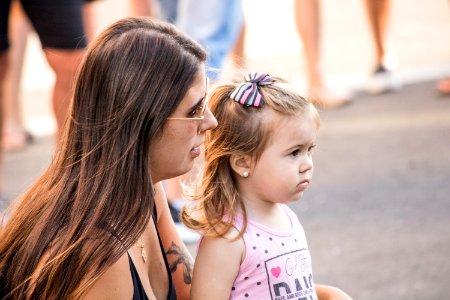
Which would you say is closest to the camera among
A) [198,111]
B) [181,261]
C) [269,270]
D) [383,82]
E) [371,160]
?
[198,111]

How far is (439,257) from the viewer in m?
3.96

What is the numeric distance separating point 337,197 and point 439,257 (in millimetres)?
876


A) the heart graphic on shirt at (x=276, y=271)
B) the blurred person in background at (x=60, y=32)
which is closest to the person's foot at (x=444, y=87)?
the blurred person in background at (x=60, y=32)

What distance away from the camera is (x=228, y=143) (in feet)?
8.20

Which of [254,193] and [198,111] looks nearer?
[198,111]

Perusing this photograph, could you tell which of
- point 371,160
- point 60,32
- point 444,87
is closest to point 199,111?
point 60,32

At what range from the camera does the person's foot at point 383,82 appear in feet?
21.2

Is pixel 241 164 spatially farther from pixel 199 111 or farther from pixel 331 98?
pixel 331 98

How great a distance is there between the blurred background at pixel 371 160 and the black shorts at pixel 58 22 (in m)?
0.63

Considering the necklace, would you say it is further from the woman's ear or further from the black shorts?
the black shorts

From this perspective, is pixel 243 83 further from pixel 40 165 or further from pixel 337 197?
pixel 40 165

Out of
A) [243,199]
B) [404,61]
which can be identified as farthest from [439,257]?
[404,61]

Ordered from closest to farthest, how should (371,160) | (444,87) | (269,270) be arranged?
(269,270), (371,160), (444,87)

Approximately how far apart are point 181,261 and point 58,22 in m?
1.70
